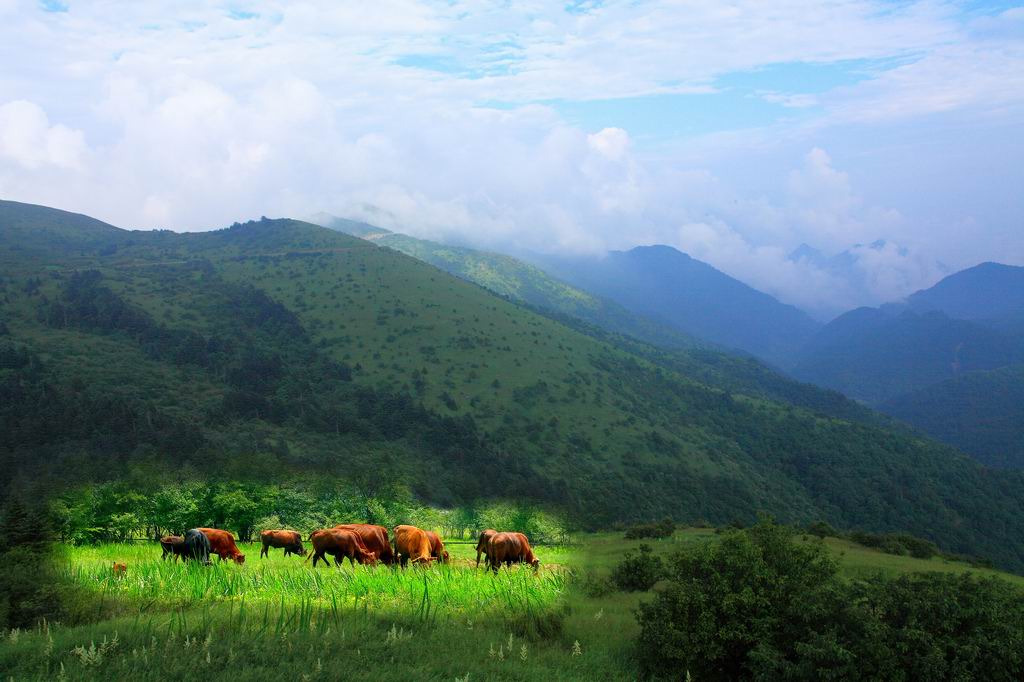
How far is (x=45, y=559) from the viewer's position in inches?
501

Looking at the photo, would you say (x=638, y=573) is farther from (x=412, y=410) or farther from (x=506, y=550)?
(x=412, y=410)

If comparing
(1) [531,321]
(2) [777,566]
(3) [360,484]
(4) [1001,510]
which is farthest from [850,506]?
(2) [777,566]

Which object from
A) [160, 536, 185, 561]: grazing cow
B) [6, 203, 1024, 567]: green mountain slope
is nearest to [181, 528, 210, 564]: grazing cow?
[160, 536, 185, 561]: grazing cow

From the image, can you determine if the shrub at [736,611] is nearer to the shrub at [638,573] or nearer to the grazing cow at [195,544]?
→ the shrub at [638,573]

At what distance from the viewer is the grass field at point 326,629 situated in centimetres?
902

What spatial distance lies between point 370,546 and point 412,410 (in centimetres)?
9926

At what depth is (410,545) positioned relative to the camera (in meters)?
19.1

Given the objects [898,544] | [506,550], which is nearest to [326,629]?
[506,550]

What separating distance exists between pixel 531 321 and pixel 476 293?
19.7m

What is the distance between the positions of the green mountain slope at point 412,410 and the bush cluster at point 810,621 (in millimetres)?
52196

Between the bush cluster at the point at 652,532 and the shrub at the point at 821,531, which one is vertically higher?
the shrub at the point at 821,531

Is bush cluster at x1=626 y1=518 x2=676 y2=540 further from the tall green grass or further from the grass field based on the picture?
the tall green grass

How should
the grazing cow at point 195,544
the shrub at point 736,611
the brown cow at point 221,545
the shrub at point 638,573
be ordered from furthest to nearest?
the brown cow at point 221,545, the grazing cow at point 195,544, the shrub at point 638,573, the shrub at point 736,611

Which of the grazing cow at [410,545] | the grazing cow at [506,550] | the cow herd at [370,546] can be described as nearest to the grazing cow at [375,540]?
the cow herd at [370,546]
